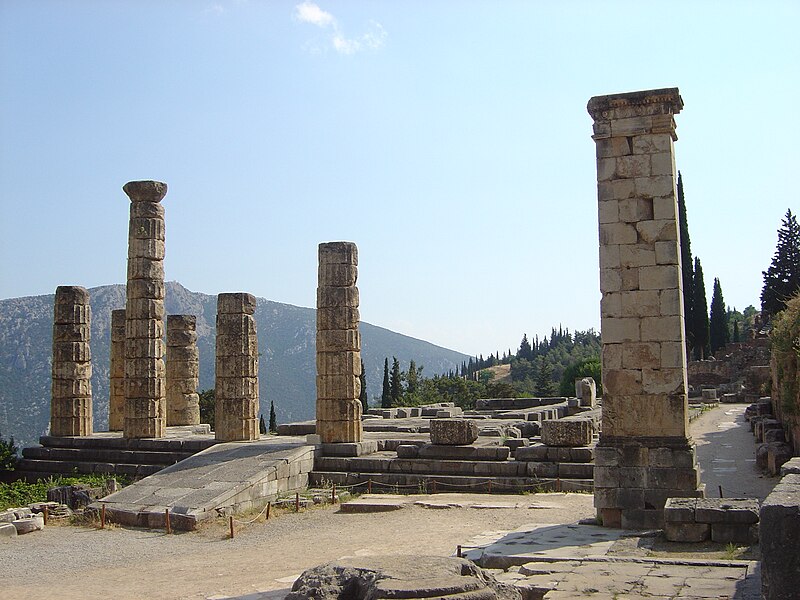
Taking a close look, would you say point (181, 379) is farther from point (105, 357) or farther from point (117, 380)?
point (105, 357)

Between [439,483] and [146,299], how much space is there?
911 cm

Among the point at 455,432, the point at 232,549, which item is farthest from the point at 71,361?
the point at 232,549

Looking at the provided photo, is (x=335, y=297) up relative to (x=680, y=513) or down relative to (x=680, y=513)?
up

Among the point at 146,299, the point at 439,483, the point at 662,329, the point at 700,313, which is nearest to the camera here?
the point at 662,329

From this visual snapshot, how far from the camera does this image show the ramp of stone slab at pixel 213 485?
13.4 meters

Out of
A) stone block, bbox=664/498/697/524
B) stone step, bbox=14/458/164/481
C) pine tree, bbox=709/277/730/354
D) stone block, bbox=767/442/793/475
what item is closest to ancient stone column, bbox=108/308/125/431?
stone step, bbox=14/458/164/481

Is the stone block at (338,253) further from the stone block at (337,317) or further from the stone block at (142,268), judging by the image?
the stone block at (142,268)

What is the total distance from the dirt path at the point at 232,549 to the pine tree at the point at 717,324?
47.4m

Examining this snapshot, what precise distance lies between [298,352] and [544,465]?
142655mm

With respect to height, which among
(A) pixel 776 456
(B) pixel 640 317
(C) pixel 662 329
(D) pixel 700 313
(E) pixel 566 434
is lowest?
(A) pixel 776 456

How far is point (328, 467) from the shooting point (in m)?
16.6

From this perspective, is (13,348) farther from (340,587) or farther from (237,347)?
(340,587)

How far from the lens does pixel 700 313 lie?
51.4m

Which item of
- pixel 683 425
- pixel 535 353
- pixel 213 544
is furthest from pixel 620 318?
pixel 535 353
